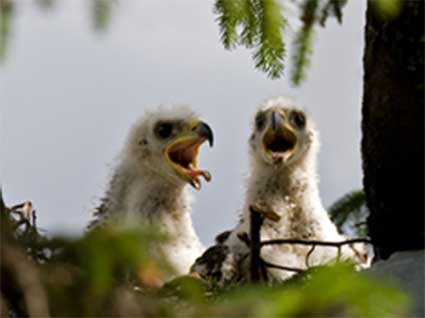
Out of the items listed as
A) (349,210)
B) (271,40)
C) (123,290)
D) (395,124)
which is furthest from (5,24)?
(349,210)

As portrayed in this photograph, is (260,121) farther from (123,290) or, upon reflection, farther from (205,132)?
(123,290)

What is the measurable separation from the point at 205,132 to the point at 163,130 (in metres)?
0.34

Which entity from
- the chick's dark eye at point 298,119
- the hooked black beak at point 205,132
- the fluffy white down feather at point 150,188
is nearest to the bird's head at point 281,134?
the chick's dark eye at point 298,119

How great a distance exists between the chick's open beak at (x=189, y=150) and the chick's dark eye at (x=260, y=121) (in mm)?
277

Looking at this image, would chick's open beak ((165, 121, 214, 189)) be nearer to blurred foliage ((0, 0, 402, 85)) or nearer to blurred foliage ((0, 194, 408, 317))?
blurred foliage ((0, 0, 402, 85))

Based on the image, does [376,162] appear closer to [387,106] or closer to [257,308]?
[387,106]

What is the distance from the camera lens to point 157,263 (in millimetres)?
2490

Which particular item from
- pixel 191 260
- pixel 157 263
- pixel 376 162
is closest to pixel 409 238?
pixel 376 162

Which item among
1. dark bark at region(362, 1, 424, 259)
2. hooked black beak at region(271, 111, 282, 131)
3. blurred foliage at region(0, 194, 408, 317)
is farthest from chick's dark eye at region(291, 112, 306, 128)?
blurred foliage at region(0, 194, 408, 317)

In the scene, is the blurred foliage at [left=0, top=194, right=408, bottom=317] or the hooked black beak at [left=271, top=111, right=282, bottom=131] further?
the hooked black beak at [left=271, top=111, right=282, bottom=131]

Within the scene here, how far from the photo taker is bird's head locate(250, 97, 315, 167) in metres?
7.41

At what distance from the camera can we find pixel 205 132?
7.44 metres

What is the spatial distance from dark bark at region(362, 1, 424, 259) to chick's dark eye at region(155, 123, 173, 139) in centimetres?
280

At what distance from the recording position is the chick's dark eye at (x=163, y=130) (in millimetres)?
7660
